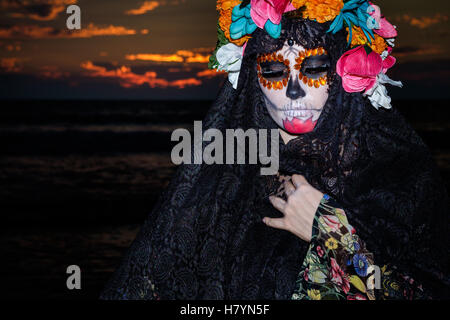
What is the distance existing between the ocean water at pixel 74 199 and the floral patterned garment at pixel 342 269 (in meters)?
4.29

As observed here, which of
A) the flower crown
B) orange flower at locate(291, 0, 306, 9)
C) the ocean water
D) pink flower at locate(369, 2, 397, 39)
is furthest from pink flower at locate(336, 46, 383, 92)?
the ocean water

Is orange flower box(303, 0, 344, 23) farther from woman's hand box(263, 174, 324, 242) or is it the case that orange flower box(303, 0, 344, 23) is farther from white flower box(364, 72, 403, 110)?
woman's hand box(263, 174, 324, 242)

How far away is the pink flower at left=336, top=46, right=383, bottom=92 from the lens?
7.56 feet

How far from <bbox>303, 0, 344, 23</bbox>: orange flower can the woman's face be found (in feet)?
0.43

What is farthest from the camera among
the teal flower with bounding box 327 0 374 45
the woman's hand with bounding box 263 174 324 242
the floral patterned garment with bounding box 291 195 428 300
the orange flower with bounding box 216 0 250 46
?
the orange flower with bounding box 216 0 250 46

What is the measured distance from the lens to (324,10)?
231 cm

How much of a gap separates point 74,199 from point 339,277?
9.38 metres

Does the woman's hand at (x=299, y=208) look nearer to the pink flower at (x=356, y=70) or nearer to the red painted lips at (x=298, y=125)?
the red painted lips at (x=298, y=125)

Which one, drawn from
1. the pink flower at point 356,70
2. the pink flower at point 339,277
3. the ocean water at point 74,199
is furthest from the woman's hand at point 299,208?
the ocean water at point 74,199

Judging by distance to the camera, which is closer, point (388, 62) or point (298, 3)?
point (298, 3)

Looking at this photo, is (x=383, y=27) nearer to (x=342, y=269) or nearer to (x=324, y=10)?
(x=324, y=10)

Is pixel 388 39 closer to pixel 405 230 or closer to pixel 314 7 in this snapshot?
pixel 314 7

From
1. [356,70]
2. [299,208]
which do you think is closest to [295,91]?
[356,70]
